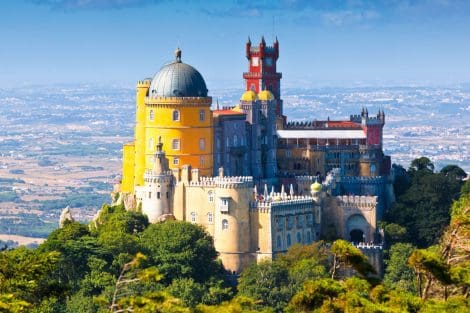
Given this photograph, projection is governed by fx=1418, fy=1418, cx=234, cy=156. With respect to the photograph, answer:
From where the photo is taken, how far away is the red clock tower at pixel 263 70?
5507 inches

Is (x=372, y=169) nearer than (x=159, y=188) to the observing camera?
No

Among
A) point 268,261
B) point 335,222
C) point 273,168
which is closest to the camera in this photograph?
point 268,261

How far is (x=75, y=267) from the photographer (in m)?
105

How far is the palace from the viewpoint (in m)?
108

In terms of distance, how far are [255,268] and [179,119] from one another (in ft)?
56.9

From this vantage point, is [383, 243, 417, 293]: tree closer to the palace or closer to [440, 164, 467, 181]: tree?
the palace

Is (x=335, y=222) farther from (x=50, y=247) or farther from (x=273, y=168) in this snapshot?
(x=50, y=247)

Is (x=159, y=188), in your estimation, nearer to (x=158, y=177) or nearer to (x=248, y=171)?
(x=158, y=177)

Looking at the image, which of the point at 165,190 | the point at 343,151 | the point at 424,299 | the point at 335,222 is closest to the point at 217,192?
the point at 165,190

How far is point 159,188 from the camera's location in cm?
11050

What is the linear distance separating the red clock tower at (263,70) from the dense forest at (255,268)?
15423 millimetres

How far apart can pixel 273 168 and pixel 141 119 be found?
1336 cm

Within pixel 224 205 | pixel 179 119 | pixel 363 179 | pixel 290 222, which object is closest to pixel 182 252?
pixel 224 205

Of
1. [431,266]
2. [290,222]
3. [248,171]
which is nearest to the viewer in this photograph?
[431,266]
